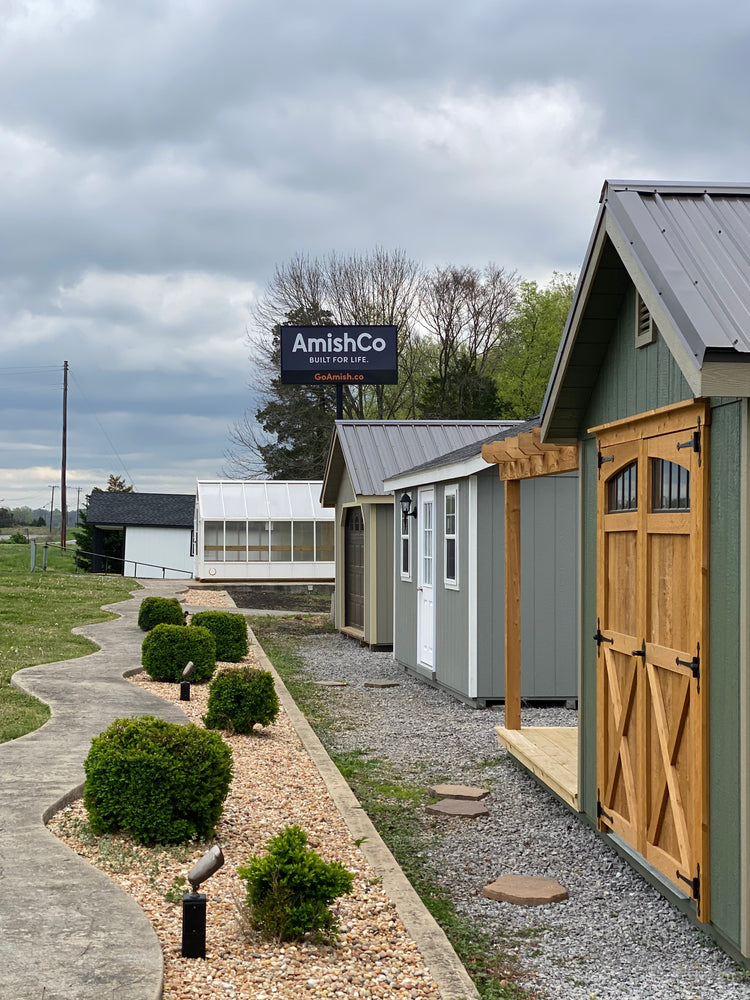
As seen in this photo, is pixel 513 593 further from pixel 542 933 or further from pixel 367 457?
pixel 367 457

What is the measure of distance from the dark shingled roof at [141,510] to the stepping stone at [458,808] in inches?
1453

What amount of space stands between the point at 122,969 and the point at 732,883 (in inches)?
100

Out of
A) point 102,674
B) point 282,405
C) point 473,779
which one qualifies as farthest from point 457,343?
point 473,779

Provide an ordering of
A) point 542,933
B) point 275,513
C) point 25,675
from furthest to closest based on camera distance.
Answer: point 275,513 < point 25,675 < point 542,933

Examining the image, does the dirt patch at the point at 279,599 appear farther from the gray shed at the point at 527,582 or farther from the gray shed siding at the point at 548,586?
the gray shed siding at the point at 548,586

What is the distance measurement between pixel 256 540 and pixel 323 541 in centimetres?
226

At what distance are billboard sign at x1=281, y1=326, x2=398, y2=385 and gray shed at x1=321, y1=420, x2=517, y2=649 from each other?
943cm

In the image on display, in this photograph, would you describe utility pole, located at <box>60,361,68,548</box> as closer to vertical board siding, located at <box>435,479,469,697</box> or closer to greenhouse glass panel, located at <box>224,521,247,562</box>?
greenhouse glass panel, located at <box>224,521,247,562</box>

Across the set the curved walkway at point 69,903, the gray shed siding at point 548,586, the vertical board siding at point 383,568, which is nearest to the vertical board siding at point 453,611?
the gray shed siding at point 548,586

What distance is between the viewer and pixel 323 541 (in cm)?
3391

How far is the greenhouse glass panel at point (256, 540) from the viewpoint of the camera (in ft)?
109

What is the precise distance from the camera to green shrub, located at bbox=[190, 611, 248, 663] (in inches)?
547

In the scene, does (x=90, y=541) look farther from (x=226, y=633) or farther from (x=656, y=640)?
(x=656, y=640)

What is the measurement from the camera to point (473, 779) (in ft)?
26.2
